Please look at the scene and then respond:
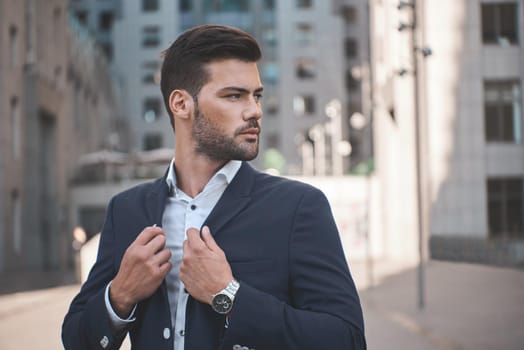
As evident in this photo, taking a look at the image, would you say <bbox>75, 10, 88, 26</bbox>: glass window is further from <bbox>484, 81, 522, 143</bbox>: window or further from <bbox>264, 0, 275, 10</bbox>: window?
<bbox>484, 81, 522, 143</bbox>: window

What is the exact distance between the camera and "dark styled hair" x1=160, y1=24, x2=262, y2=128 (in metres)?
2.80

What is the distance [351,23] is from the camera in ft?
258

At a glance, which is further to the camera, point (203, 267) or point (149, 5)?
point (149, 5)

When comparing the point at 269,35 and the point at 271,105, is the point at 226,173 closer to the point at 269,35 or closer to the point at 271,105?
the point at 271,105

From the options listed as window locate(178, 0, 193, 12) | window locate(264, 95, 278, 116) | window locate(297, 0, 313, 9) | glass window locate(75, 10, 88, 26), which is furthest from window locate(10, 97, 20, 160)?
glass window locate(75, 10, 88, 26)

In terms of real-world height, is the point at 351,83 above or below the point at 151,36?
below

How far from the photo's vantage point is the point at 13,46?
39000 mm

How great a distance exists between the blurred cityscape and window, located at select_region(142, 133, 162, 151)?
0.20m

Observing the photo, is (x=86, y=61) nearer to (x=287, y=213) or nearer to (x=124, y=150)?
(x=124, y=150)

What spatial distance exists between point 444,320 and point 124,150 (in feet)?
194

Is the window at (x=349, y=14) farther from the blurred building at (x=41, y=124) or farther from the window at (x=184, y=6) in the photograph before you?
the blurred building at (x=41, y=124)

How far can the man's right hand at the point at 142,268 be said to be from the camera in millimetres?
2670

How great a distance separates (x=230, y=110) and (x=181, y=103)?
0.20 metres

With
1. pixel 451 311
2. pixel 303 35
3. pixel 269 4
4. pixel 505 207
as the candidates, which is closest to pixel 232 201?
pixel 451 311
